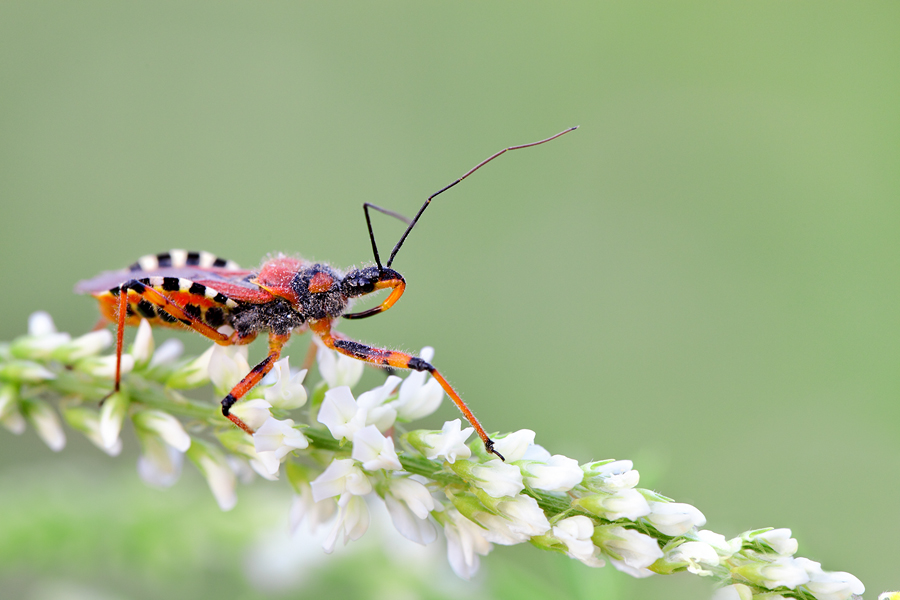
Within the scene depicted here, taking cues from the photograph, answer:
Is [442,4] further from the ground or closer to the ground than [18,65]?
further from the ground

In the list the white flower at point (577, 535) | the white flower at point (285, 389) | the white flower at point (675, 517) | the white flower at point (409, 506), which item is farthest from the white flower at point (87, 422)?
the white flower at point (675, 517)

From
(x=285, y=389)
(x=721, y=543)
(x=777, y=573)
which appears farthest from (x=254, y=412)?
(x=777, y=573)

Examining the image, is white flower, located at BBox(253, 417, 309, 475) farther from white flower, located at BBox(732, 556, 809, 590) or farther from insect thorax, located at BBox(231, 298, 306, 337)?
white flower, located at BBox(732, 556, 809, 590)

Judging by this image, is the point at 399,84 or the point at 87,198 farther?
the point at 399,84

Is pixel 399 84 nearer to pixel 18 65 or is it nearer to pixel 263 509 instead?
pixel 18 65

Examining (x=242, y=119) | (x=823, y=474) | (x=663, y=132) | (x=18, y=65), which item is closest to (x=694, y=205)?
(x=663, y=132)

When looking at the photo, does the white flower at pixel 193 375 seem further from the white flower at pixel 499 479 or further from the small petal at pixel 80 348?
the white flower at pixel 499 479

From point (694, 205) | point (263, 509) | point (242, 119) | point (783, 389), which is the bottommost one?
point (263, 509)
